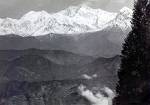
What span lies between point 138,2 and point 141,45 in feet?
14.4

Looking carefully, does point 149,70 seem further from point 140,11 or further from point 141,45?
point 140,11

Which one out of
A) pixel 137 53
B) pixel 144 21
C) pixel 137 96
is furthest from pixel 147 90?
Result: pixel 144 21

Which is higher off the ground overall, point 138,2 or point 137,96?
point 138,2

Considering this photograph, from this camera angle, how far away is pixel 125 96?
38938 mm

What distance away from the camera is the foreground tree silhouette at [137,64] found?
38.1 m

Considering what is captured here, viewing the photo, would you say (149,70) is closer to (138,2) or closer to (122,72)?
(122,72)

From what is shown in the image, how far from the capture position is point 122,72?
129ft

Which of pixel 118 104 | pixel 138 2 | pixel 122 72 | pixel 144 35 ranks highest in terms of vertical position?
pixel 138 2

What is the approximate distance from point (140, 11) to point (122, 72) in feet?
19.0

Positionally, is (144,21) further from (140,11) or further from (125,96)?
(125,96)

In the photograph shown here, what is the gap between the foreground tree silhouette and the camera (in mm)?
38125

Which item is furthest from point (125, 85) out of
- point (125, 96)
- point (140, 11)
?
point (140, 11)

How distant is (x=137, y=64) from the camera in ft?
126

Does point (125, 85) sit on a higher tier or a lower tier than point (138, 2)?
lower
